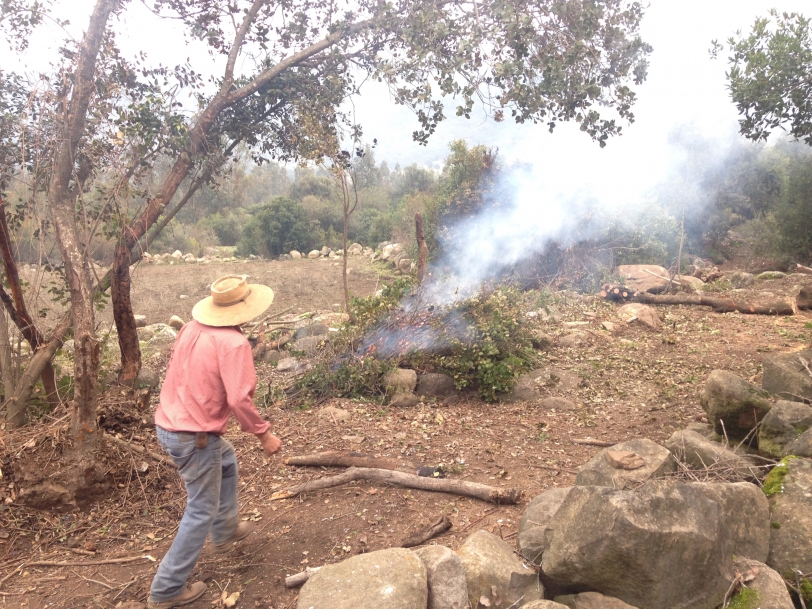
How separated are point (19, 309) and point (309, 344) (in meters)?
3.60

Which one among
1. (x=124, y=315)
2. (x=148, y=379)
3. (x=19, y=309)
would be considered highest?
(x=19, y=309)

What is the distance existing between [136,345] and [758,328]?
8941 mm

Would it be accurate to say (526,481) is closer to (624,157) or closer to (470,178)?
(470,178)

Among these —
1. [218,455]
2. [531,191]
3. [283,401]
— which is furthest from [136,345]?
[531,191]

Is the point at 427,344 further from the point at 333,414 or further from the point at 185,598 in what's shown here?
the point at 185,598

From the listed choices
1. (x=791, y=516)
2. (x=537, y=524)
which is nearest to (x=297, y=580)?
(x=537, y=524)

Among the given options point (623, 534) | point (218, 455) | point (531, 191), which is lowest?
point (623, 534)

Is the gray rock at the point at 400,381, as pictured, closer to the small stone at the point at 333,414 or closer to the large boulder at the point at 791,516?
the small stone at the point at 333,414

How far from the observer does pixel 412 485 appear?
12.5ft

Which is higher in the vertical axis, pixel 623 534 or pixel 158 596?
pixel 623 534

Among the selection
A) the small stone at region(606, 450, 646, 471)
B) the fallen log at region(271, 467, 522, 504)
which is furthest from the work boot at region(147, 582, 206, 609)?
the small stone at region(606, 450, 646, 471)

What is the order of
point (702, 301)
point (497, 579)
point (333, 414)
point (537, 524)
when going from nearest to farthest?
point (497, 579), point (537, 524), point (333, 414), point (702, 301)

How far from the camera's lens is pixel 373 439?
16.1 ft

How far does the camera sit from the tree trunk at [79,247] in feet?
11.8
